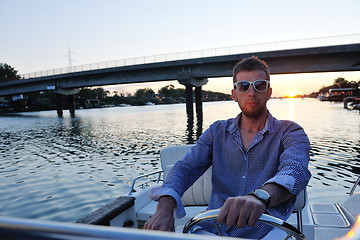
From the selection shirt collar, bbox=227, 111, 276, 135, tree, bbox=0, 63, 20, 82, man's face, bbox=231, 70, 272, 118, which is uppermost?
tree, bbox=0, 63, 20, 82

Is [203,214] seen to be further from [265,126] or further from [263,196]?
[265,126]

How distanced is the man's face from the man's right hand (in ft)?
3.26

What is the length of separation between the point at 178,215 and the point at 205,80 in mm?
39247

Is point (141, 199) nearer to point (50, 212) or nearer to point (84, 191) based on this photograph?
point (50, 212)

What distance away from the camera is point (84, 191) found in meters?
8.23

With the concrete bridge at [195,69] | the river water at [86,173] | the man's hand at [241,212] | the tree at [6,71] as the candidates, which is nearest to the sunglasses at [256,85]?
the man's hand at [241,212]

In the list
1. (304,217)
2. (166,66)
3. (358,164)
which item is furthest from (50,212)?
(166,66)

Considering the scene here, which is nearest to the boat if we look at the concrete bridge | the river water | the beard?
the beard

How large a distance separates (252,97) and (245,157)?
1.63 ft

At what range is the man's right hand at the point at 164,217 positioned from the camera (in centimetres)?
187

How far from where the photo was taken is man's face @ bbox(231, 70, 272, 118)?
2.34 metres

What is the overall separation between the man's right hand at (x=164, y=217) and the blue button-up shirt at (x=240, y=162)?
0.15 feet

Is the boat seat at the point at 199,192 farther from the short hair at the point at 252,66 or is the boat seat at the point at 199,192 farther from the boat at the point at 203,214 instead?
the short hair at the point at 252,66

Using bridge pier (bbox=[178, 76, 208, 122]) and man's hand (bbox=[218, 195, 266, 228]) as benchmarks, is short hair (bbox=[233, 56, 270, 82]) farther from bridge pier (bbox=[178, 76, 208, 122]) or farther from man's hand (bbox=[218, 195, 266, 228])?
bridge pier (bbox=[178, 76, 208, 122])
